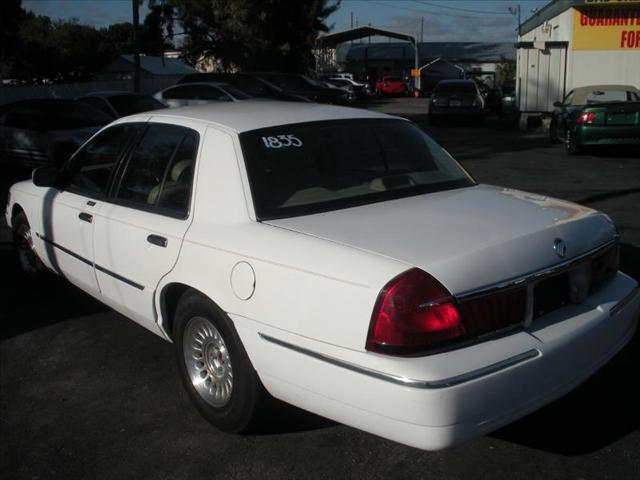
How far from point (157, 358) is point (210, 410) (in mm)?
1100

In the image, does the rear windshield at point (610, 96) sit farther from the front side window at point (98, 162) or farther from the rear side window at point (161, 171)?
the rear side window at point (161, 171)

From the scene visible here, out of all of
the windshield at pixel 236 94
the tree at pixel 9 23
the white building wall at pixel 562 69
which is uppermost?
the tree at pixel 9 23

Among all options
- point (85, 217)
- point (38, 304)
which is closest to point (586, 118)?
point (38, 304)

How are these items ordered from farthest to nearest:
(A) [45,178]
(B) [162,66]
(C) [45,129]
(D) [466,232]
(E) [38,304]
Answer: (B) [162,66], (C) [45,129], (E) [38,304], (A) [45,178], (D) [466,232]

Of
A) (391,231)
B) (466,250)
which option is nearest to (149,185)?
(391,231)

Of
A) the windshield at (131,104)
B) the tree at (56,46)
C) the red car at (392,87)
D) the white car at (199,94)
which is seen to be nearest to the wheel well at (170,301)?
the windshield at (131,104)

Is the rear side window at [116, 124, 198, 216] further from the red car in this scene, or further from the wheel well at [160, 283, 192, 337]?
the red car

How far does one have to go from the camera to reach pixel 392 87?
53.4 m

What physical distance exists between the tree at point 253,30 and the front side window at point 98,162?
35.1 meters

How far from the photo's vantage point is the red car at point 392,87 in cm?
5338

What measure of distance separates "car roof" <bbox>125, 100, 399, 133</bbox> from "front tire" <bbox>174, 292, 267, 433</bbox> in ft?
3.20

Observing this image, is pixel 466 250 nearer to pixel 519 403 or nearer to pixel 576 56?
pixel 519 403

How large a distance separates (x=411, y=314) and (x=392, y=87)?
52.1 meters

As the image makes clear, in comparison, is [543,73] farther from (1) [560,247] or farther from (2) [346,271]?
(2) [346,271]
